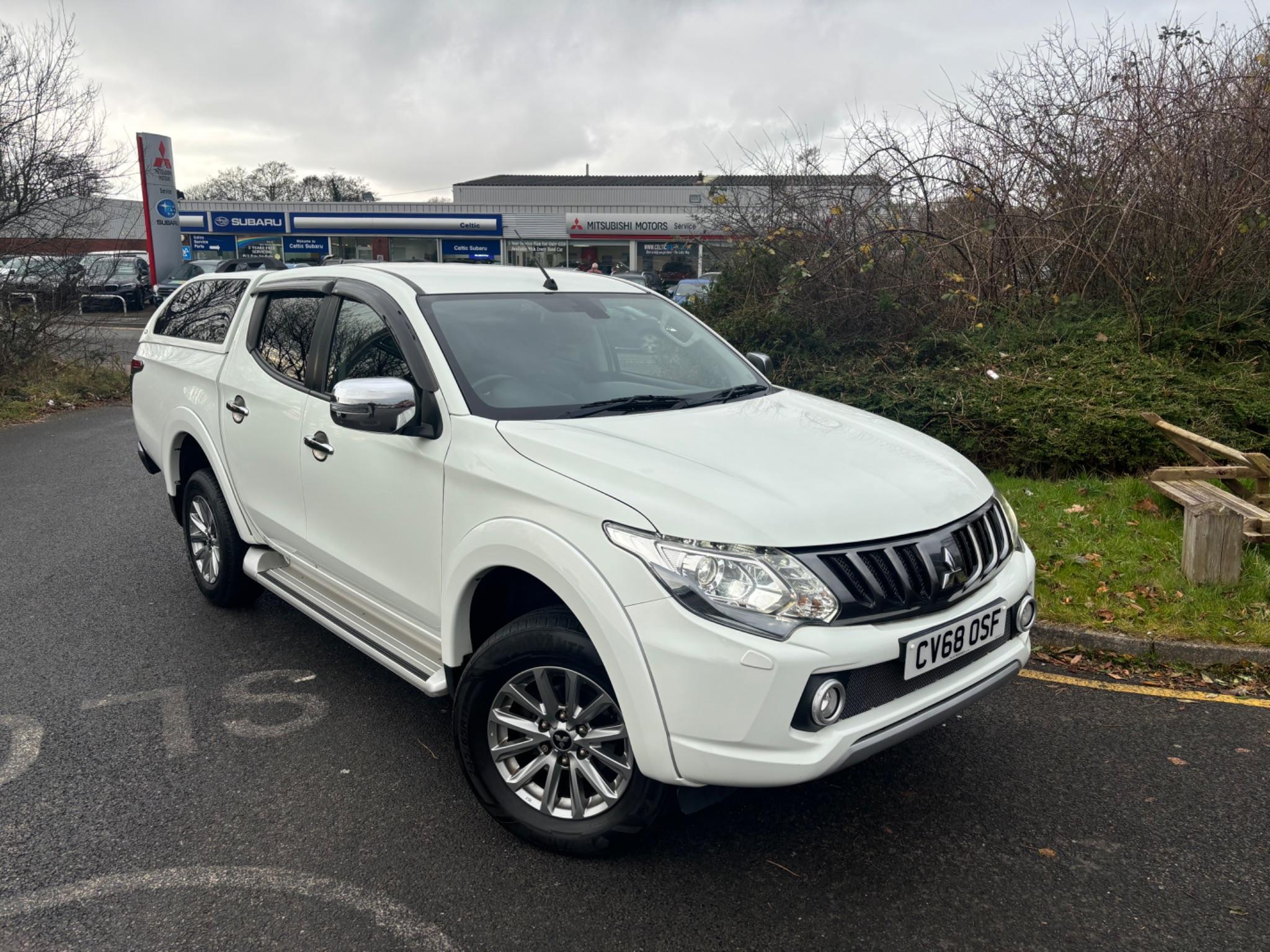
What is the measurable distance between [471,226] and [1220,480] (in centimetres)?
3920

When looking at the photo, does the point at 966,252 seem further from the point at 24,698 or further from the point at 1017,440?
the point at 24,698

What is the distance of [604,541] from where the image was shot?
2.71m

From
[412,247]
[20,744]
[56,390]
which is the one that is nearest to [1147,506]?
[20,744]

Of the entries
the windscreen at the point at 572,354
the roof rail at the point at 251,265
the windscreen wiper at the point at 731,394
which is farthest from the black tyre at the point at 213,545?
the windscreen wiper at the point at 731,394

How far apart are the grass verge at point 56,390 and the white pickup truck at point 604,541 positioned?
9493 millimetres

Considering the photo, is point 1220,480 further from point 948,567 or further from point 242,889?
point 242,889

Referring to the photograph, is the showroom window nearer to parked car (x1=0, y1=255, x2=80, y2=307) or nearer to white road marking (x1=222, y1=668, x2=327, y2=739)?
parked car (x1=0, y1=255, x2=80, y2=307)

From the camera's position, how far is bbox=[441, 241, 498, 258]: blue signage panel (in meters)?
42.2

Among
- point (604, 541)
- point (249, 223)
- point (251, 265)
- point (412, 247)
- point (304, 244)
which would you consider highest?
point (249, 223)

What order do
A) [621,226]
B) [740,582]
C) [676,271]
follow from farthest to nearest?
1. [621,226]
2. [676,271]
3. [740,582]

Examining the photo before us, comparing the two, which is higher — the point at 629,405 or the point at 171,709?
the point at 629,405

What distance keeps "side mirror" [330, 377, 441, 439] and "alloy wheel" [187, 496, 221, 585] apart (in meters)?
2.10

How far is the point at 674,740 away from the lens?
8.49 ft

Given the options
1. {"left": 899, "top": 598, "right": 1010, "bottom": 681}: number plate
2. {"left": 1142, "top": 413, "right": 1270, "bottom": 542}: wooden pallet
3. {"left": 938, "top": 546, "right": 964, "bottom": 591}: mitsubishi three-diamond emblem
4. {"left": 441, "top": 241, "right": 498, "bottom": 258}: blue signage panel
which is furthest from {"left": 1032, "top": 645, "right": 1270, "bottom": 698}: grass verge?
{"left": 441, "top": 241, "right": 498, "bottom": 258}: blue signage panel
